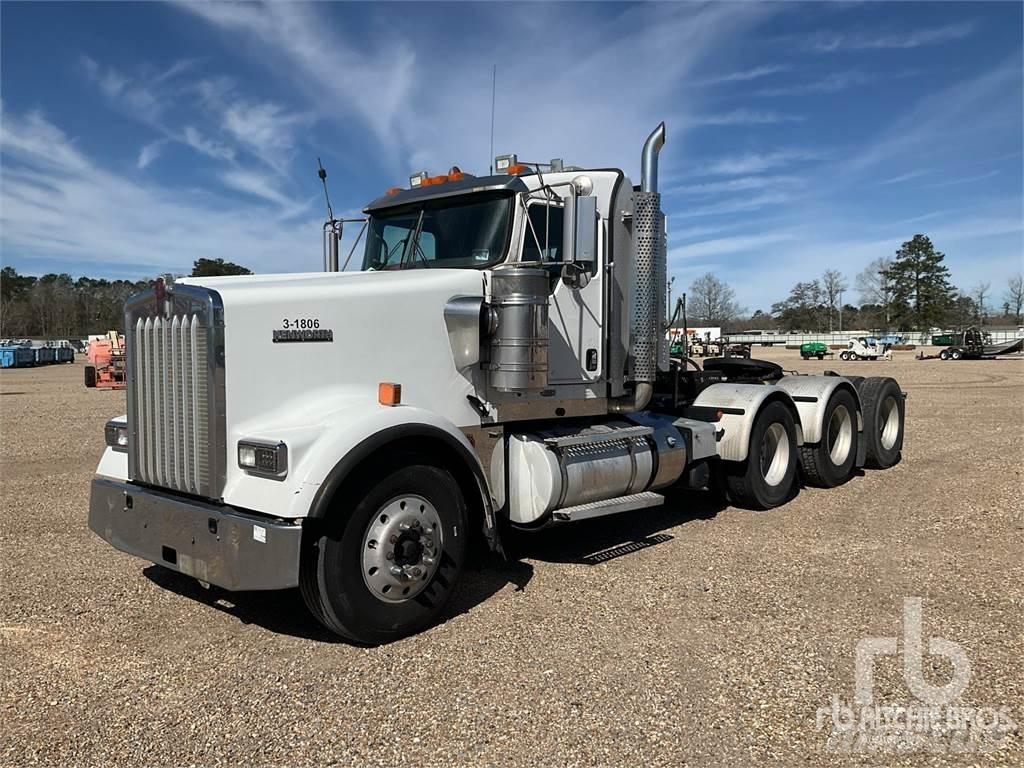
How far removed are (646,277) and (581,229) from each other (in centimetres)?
143

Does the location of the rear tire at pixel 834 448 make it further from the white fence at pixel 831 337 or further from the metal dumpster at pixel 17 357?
the white fence at pixel 831 337

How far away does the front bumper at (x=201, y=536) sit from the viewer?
3949 millimetres

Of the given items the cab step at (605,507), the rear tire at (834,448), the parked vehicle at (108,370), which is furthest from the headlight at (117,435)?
the parked vehicle at (108,370)

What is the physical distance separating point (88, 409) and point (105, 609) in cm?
1560

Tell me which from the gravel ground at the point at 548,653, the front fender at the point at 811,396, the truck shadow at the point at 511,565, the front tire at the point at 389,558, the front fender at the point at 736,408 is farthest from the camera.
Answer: the front fender at the point at 811,396

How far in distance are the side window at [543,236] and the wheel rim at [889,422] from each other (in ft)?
21.1

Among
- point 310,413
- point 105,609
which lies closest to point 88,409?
point 105,609

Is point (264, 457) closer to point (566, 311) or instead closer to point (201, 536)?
point (201, 536)

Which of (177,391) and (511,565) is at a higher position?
(177,391)

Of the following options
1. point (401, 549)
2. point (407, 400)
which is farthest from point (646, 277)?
point (401, 549)

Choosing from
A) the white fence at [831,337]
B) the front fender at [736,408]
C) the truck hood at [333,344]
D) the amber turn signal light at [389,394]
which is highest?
the white fence at [831,337]

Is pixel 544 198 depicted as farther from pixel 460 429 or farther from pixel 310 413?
pixel 310 413

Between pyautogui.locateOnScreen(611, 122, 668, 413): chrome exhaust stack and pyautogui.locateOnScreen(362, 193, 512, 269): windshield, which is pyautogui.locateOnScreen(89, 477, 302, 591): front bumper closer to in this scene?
pyautogui.locateOnScreen(362, 193, 512, 269): windshield

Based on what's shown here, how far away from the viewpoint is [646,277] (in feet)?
21.1
